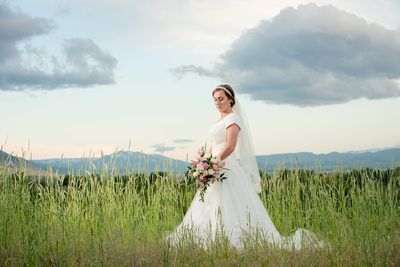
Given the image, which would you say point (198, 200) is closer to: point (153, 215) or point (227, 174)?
point (227, 174)

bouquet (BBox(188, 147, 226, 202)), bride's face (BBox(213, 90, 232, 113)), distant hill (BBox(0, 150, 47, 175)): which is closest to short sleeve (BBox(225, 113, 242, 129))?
bride's face (BBox(213, 90, 232, 113))

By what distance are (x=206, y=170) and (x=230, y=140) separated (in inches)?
26.5

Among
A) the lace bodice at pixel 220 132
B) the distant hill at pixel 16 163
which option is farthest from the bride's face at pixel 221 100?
the distant hill at pixel 16 163

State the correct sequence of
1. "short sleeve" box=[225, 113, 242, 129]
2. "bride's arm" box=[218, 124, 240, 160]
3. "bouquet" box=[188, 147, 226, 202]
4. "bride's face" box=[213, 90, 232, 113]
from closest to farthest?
"bouquet" box=[188, 147, 226, 202], "bride's arm" box=[218, 124, 240, 160], "short sleeve" box=[225, 113, 242, 129], "bride's face" box=[213, 90, 232, 113]

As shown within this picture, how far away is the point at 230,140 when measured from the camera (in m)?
6.09

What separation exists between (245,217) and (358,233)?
1717 millimetres

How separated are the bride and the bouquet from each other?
225mm

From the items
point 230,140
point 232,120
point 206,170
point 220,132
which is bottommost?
point 206,170

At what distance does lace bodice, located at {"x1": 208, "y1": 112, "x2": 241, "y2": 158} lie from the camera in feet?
20.3

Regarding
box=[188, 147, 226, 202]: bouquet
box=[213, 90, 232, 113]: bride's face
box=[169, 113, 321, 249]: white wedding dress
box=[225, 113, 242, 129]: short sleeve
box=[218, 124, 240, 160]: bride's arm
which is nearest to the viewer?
box=[188, 147, 226, 202]: bouquet

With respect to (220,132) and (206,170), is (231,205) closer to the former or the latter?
(206,170)

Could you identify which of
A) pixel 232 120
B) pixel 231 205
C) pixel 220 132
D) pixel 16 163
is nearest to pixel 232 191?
pixel 231 205

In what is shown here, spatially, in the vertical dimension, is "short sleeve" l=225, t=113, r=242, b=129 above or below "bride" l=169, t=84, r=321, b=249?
above

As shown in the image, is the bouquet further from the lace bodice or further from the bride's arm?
the lace bodice
